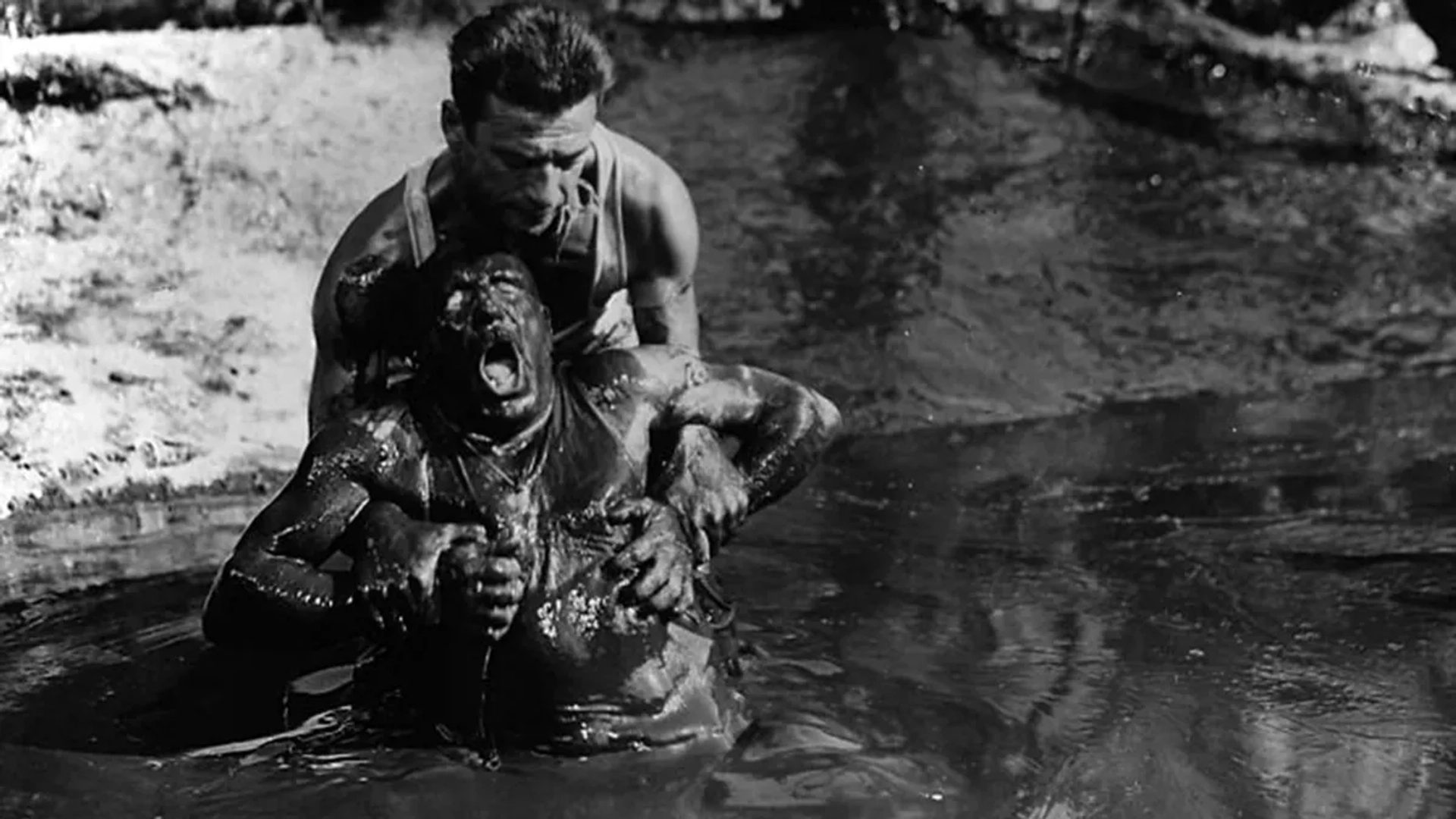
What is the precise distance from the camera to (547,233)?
5.02 metres

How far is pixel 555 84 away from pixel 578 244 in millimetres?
795

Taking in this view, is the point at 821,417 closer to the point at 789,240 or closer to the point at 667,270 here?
the point at 667,270

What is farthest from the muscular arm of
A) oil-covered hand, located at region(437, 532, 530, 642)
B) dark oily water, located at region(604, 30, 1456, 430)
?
dark oily water, located at region(604, 30, 1456, 430)

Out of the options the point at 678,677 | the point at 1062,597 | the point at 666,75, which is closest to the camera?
the point at 678,677

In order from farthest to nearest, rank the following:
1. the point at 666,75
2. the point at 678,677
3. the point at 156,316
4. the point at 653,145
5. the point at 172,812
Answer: the point at 666,75, the point at 653,145, the point at 156,316, the point at 678,677, the point at 172,812

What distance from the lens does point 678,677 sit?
15.8ft

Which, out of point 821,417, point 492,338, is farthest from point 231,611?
point 821,417

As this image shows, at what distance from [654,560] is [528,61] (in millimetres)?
1102

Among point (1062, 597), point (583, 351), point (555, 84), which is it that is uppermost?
point (555, 84)

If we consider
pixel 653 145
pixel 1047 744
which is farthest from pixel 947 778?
pixel 653 145

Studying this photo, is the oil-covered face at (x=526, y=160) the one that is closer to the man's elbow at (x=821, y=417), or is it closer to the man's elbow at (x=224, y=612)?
the man's elbow at (x=821, y=417)

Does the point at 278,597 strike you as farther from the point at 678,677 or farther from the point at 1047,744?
the point at 1047,744

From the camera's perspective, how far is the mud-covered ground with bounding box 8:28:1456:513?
27.9 feet

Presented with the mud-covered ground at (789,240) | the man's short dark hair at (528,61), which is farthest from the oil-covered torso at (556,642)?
the mud-covered ground at (789,240)
